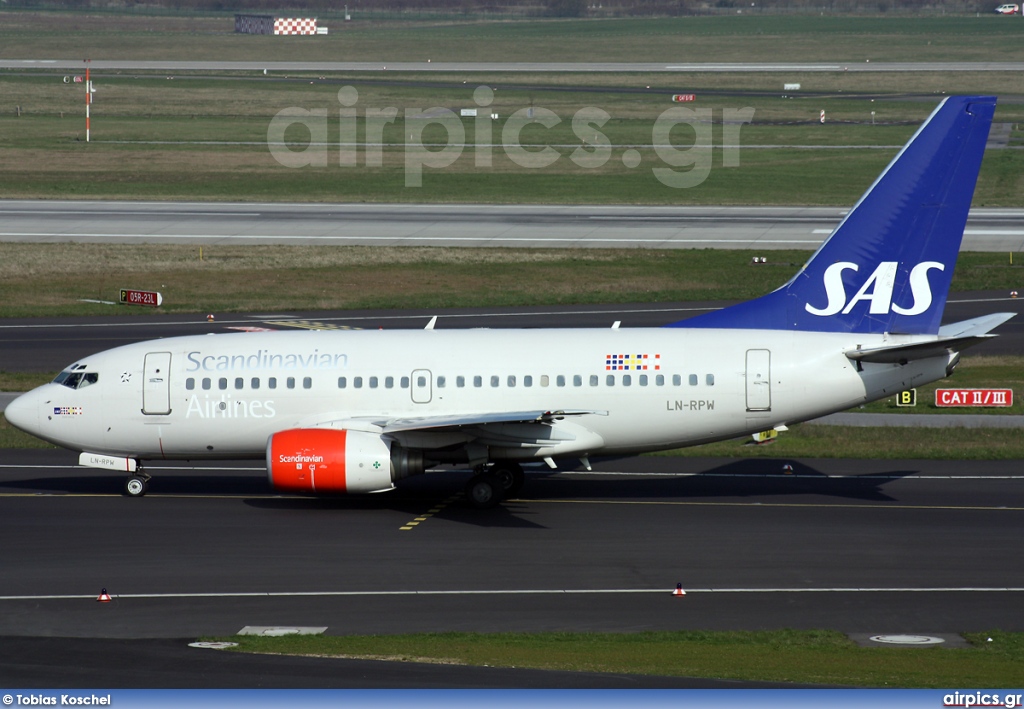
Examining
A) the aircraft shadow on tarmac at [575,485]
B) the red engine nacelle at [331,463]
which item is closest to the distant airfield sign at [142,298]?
the aircraft shadow on tarmac at [575,485]

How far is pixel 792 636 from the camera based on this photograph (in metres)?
22.6

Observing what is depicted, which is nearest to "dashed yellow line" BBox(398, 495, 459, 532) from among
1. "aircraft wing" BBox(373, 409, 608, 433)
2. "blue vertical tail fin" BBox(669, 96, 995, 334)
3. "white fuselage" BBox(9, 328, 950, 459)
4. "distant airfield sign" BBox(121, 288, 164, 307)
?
"white fuselage" BBox(9, 328, 950, 459)

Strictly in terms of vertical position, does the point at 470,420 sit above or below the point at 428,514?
above

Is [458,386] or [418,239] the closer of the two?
[458,386]

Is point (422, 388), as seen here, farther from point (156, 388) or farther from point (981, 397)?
point (981, 397)

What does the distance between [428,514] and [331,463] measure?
300 cm

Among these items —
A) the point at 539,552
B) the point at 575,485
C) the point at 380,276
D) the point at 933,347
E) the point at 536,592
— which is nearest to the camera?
the point at 536,592

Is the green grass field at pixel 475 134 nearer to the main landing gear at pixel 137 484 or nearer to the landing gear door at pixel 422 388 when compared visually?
the main landing gear at pixel 137 484

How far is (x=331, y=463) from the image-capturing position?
3011 centimetres

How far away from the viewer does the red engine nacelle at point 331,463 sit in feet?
98.8

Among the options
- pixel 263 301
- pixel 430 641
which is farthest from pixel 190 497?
pixel 263 301

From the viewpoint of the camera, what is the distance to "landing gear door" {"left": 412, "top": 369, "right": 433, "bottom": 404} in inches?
1252

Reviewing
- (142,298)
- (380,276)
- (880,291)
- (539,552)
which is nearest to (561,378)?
(539,552)

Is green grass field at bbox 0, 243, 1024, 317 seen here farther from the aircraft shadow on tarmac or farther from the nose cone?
the nose cone
